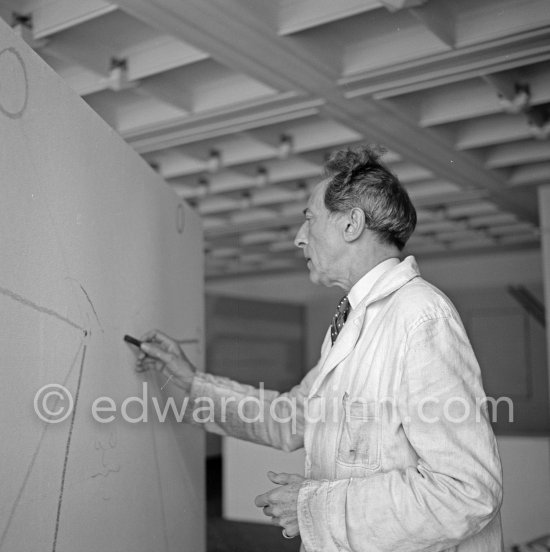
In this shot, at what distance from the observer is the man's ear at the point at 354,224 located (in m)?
1.23

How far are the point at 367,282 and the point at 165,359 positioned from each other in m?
0.55

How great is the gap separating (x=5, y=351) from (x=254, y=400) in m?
0.78

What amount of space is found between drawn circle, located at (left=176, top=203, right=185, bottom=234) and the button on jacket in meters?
0.74

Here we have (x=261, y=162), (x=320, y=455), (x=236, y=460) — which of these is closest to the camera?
(x=320, y=455)

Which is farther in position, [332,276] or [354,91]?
[354,91]

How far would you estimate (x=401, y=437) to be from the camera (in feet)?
3.64

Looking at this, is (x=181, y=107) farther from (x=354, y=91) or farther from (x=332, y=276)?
(x=332, y=276)

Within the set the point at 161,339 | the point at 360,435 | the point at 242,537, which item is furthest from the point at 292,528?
the point at 242,537

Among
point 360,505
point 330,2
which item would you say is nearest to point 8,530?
point 360,505

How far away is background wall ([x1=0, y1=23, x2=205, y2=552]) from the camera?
979 mm

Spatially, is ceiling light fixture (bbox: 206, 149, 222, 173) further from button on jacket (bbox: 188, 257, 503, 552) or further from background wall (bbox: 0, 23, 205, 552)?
button on jacket (bbox: 188, 257, 503, 552)

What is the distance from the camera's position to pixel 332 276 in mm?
1284

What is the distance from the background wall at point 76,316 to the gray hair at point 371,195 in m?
0.44

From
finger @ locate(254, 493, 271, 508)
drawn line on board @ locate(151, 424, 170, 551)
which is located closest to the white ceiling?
drawn line on board @ locate(151, 424, 170, 551)
